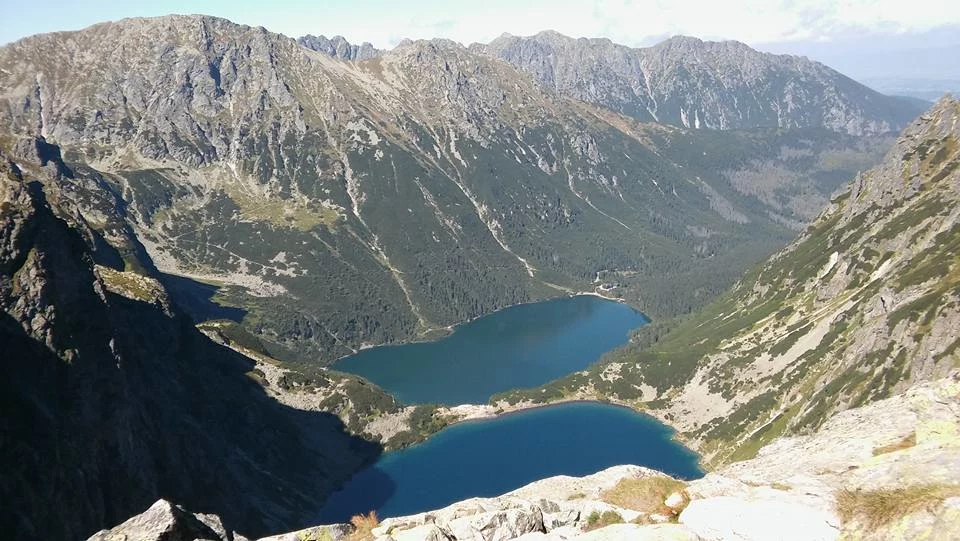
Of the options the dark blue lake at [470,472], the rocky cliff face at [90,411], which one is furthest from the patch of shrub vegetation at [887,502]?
the dark blue lake at [470,472]

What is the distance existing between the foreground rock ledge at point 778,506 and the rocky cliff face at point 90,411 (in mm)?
46041

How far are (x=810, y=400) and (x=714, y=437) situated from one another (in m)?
38.0

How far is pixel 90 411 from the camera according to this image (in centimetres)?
8888

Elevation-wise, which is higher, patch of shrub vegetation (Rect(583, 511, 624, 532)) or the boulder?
the boulder

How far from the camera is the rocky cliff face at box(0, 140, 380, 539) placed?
71.7 m

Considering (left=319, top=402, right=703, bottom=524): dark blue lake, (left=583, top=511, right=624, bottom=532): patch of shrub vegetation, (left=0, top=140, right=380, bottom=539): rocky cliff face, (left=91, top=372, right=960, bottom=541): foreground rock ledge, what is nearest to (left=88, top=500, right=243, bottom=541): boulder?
(left=91, top=372, right=960, bottom=541): foreground rock ledge

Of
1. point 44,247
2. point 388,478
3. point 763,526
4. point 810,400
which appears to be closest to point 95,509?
point 44,247

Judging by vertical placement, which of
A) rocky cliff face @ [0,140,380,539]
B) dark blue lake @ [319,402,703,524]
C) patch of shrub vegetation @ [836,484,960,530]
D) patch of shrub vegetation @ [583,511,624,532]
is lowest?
dark blue lake @ [319,402,703,524]

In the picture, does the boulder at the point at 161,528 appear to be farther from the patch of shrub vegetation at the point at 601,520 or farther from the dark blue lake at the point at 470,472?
the dark blue lake at the point at 470,472

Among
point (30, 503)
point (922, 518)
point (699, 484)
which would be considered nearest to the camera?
point (922, 518)

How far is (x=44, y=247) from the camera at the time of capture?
91438 millimetres

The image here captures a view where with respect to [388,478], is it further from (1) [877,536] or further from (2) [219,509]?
(1) [877,536]

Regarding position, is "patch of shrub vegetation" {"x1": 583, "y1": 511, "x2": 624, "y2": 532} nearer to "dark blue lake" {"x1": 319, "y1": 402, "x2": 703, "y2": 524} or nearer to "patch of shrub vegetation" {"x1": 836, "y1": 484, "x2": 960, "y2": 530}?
"patch of shrub vegetation" {"x1": 836, "y1": 484, "x2": 960, "y2": 530}

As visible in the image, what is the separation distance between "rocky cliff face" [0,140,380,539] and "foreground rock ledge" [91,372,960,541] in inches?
1813
